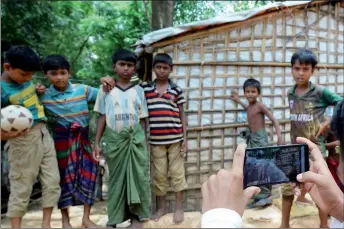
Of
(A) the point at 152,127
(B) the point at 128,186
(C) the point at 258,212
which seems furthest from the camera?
(C) the point at 258,212

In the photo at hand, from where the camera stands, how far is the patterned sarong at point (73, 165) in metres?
3.49

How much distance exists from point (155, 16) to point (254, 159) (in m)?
5.72

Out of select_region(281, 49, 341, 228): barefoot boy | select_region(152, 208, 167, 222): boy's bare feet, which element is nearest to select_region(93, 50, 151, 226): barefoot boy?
select_region(152, 208, 167, 222): boy's bare feet

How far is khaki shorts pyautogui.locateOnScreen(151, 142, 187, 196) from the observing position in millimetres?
3920

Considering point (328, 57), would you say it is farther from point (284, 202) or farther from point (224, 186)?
point (224, 186)

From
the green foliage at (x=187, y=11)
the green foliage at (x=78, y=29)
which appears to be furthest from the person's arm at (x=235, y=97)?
the green foliage at (x=187, y=11)

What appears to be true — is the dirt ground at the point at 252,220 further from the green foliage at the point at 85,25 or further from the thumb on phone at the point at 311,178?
the thumb on phone at the point at 311,178

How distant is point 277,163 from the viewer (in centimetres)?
135

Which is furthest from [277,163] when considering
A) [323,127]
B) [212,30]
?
[212,30]

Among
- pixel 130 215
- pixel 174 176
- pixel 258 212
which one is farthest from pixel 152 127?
pixel 258 212

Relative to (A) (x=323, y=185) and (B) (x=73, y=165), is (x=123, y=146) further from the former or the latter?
(A) (x=323, y=185)

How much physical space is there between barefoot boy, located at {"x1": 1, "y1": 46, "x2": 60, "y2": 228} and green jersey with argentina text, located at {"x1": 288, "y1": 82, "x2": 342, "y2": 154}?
2518 mm

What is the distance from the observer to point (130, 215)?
3623 mm

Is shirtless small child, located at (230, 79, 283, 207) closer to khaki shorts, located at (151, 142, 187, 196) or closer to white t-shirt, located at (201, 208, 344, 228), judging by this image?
khaki shorts, located at (151, 142, 187, 196)
